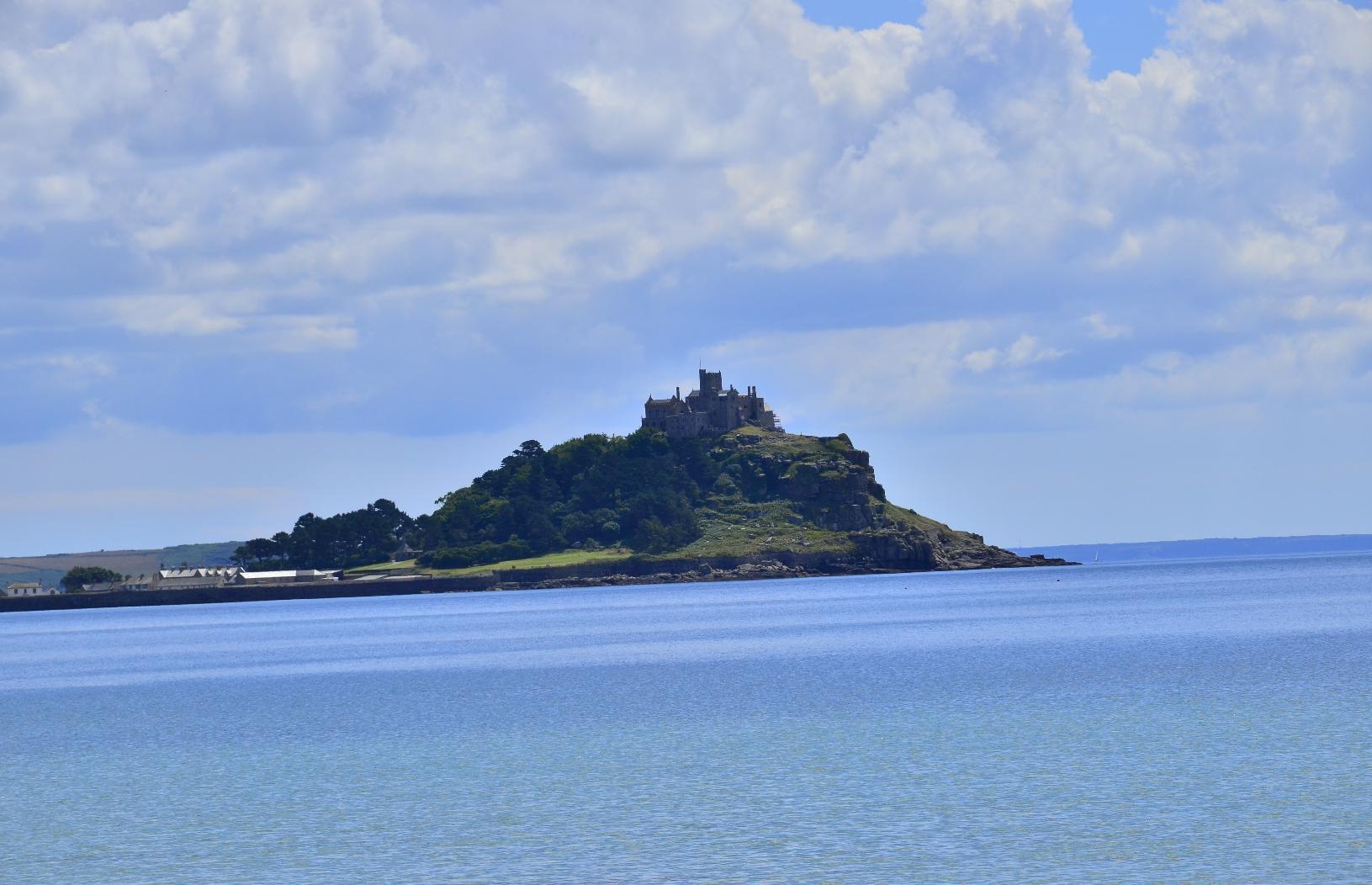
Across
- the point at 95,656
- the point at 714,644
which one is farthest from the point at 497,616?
the point at 714,644

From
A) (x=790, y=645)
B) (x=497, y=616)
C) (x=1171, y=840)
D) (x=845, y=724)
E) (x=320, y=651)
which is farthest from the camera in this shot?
(x=497, y=616)

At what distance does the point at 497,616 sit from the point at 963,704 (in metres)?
109

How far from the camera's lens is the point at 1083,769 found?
37938mm

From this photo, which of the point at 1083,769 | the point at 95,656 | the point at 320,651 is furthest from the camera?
the point at 95,656

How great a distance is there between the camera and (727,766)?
41.0 meters

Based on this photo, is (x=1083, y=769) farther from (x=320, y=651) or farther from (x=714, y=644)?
(x=320, y=651)

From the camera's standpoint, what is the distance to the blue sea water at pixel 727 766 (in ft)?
99.2

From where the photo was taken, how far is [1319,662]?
64.9 m

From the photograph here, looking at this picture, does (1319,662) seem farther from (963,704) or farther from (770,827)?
(770,827)

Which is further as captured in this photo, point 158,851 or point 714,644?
point 714,644

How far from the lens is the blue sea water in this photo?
3023 cm

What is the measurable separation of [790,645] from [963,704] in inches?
1575

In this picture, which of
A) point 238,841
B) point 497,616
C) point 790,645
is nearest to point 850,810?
point 238,841

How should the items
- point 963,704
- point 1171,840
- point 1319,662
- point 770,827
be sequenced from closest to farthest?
point 1171,840, point 770,827, point 963,704, point 1319,662
